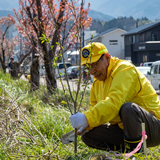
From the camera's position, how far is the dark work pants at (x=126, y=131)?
2.58 meters

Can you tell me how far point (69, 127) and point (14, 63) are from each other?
10.0 m

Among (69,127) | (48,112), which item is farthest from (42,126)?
(48,112)

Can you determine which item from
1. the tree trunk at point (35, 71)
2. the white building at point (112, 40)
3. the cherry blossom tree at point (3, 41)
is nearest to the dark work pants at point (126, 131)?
the tree trunk at point (35, 71)

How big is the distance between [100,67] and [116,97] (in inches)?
19.7

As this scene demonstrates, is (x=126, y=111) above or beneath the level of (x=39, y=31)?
beneath

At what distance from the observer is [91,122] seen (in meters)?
2.54

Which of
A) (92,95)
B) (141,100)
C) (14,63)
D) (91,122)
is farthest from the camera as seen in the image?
(14,63)

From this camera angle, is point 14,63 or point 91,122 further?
point 14,63

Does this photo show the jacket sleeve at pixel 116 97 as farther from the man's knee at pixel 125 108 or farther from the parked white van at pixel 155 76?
the parked white van at pixel 155 76

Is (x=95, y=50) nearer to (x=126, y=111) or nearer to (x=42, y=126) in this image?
(x=126, y=111)

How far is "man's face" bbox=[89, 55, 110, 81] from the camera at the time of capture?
2915 millimetres

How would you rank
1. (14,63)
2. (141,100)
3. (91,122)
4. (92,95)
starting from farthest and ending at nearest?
(14,63) → (92,95) → (141,100) → (91,122)

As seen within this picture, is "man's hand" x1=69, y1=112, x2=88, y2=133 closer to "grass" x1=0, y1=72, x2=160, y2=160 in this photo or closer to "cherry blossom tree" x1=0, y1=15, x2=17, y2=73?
"grass" x1=0, y1=72, x2=160, y2=160

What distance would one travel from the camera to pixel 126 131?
2650 mm
